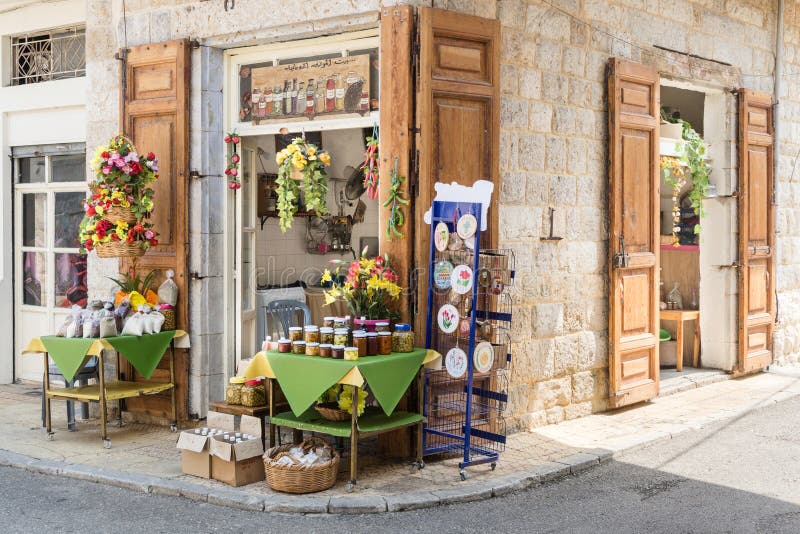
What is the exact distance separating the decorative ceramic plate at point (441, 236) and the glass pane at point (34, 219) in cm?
494

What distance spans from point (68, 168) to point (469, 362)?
5079 mm

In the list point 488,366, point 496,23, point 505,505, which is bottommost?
point 505,505

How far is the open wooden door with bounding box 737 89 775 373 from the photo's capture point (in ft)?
31.4

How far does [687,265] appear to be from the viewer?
34.2 ft

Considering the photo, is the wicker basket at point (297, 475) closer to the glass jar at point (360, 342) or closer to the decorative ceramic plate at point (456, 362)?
the glass jar at point (360, 342)

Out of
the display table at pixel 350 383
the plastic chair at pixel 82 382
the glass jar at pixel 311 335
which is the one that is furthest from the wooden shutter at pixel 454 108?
the plastic chair at pixel 82 382

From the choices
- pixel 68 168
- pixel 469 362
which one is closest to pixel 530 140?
pixel 469 362

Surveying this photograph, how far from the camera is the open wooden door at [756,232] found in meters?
9.57

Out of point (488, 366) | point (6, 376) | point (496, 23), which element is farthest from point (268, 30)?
point (6, 376)

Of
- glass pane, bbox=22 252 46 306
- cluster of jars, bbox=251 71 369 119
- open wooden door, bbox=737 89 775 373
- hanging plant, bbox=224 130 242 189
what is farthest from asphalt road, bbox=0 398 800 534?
glass pane, bbox=22 252 46 306

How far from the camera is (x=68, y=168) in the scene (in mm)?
9070

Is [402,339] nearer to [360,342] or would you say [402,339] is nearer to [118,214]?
[360,342]

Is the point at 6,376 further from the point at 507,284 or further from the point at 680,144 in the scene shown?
the point at 680,144

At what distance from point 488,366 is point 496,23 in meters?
2.53
